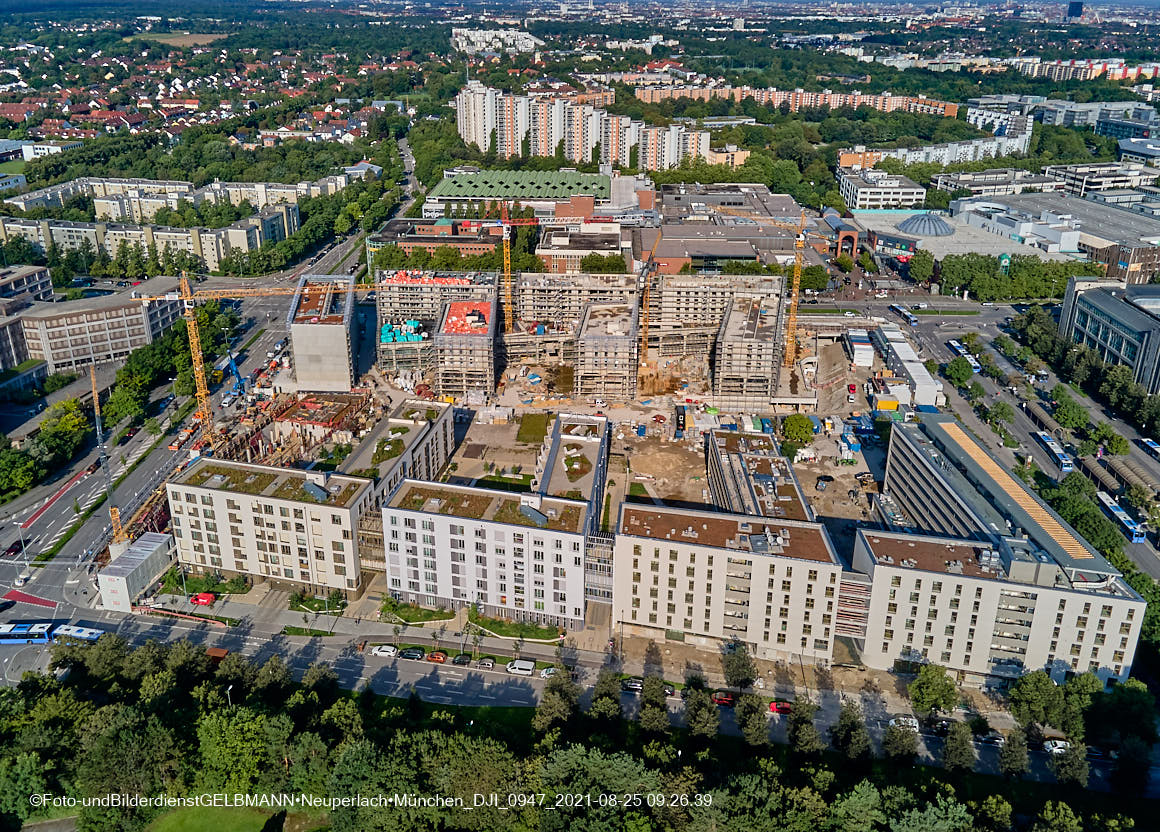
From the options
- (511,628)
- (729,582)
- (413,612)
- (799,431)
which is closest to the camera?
(729,582)

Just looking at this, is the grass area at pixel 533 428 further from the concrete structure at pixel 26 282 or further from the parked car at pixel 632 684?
the concrete structure at pixel 26 282

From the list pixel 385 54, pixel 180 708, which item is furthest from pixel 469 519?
pixel 385 54

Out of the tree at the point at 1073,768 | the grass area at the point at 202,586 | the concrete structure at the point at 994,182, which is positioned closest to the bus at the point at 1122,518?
the tree at the point at 1073,768

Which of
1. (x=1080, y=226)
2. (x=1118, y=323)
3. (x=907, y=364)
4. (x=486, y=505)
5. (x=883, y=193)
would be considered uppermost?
(x=883, y=193)

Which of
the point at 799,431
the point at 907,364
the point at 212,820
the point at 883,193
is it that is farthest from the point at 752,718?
the point at 883,193

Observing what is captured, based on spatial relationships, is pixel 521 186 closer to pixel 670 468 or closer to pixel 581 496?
pixel 670 468

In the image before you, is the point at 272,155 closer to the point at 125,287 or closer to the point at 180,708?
the point at 125,287
